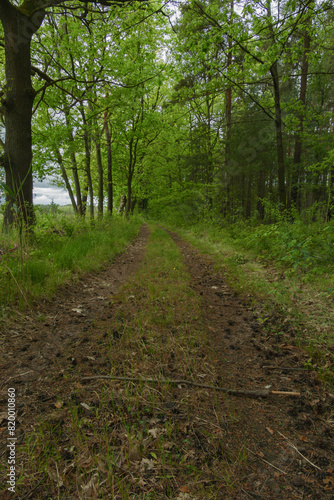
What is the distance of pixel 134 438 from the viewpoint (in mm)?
1625

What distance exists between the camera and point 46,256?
16.5ft

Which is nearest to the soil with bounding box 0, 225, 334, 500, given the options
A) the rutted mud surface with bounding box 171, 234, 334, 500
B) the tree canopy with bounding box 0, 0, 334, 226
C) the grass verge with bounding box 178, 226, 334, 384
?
the rutted mud surface with bounding box 171, 234, 334, 500

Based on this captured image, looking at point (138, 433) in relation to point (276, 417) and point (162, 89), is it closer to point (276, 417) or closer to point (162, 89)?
point (276, 417)

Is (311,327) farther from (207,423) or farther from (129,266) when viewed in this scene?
(129,266)

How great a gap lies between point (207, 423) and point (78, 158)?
25.9 metres

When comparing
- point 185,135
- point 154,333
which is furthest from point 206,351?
point 185,135

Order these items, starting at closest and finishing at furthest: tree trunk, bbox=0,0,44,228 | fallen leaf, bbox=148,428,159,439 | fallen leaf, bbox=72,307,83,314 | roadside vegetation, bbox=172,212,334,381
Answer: fallen leaf, bbox=148,428,159,439 → roadside vegetation, bbox=172,212,334,381 → fallen leaf, bbox=72,307,83,314 → tree trunk, bbox=0,0,44,228

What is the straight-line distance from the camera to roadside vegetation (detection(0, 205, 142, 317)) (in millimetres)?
3498

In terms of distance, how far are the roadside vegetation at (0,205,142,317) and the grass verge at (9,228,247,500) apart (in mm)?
1549

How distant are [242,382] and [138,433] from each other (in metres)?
1.13

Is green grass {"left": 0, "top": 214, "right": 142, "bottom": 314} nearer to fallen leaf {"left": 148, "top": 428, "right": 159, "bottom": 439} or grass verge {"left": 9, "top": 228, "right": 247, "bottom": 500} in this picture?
grass verge {"left": 9, "top": 228, "right": 247, "bottom": 500}

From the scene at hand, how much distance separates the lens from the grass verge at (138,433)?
1345mm

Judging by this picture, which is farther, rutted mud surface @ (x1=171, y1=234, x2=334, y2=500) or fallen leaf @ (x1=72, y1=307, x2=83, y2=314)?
fallen leaf @ (x1=72, y1=307, x2=83, y2=314)

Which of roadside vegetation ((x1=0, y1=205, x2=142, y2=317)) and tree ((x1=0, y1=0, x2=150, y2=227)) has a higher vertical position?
tree ((x1=0, y1=0, x2=150, y2=227))
